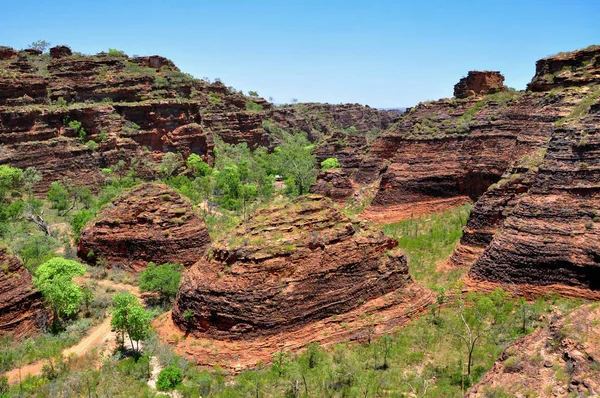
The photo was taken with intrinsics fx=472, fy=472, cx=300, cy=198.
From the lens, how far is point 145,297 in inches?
1303

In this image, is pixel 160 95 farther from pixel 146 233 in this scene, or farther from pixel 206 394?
pixel 206 394

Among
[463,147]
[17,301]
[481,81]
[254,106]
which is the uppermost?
[254,106]

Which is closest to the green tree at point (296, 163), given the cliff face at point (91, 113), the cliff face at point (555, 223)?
the cliff face at point (91, 113)

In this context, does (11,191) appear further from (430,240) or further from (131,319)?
(430,240)

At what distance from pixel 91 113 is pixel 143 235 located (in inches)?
1546

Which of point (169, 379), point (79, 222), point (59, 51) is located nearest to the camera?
point (169, 379)

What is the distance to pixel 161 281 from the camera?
1264 inches

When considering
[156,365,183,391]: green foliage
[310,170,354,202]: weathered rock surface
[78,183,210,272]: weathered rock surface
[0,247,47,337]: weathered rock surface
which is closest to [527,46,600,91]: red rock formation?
[310,170,354,202]: weathered rock surface

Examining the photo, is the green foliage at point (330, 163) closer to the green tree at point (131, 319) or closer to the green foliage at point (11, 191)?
the green foliage at point (11, 191)

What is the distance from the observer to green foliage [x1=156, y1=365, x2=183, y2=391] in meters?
21.2

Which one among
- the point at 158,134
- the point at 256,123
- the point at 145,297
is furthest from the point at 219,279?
the point at 256,123

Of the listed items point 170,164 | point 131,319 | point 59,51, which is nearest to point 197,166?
point 170,164

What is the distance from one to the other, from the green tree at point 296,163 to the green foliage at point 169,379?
151 ft

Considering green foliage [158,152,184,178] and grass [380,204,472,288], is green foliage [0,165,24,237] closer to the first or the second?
green foliage [158,152,184,178]
